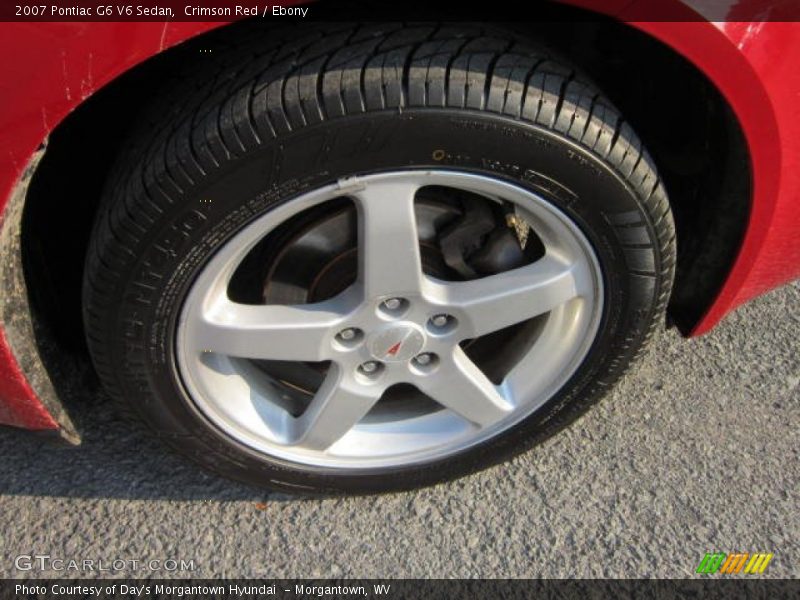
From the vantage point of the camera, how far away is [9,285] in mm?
1574

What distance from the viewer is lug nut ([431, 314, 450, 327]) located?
1720 millimetres

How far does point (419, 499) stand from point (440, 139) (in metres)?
0.96

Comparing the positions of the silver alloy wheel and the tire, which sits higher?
the tire

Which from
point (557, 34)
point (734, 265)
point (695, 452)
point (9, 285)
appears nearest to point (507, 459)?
point (695, 452)

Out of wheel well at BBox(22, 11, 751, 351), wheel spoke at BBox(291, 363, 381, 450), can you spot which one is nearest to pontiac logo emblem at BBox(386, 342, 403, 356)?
wheel spoke at BBox(291, 363, 381, 450)

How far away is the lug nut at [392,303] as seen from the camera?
5.47ft

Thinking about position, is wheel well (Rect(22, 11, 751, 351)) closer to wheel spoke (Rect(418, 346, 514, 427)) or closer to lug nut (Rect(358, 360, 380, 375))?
wheel spoke (Rect(418, 346, 514, 427))

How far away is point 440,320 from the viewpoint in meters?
1.73

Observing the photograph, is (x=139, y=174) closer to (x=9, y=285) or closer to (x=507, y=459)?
(x=9, y=285)

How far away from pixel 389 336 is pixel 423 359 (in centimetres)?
13

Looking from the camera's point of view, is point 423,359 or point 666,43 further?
point 423,359

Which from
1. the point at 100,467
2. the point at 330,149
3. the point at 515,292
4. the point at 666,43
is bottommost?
the point at 100,467

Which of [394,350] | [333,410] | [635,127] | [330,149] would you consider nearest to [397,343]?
[394,350]

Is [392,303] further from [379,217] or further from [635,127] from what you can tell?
[635,127]
